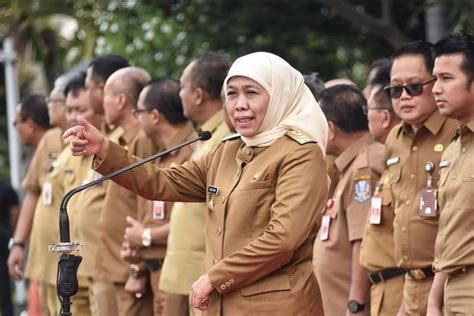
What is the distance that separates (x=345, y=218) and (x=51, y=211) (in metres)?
3.20

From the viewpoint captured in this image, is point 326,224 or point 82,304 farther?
point 82,304

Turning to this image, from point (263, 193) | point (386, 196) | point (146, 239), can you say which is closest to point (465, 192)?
point (263, 193)

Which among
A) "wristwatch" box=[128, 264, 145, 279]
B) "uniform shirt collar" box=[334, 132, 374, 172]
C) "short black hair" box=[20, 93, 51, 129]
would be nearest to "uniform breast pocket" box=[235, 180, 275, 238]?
"uniform shirt collar" box=[334, 132, 374, 172]

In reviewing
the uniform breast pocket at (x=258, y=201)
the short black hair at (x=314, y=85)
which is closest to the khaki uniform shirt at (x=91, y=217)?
the short black hair at (x=314, y=85)

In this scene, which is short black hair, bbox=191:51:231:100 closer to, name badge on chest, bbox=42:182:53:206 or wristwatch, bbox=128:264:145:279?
wristwatch, bbox=128:264:145:279

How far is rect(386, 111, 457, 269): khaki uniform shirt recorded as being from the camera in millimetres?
7113

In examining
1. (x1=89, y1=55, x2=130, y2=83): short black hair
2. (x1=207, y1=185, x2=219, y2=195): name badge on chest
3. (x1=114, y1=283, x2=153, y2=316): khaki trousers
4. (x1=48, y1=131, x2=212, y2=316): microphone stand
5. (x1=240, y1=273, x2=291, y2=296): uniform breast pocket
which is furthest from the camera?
(x1=89, y1=55, x2=130, y2=83): short black hair

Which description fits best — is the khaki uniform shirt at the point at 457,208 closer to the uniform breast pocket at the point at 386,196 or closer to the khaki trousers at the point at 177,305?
the uniform breast pocket at the point at 386,196

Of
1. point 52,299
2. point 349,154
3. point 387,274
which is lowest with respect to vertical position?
point 52,299

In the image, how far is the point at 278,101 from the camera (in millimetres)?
6293

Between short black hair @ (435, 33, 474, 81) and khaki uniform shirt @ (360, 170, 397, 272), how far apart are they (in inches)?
40.3

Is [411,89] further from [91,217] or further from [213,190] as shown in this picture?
[91,217]

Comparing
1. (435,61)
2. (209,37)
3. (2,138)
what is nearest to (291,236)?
(435,61)

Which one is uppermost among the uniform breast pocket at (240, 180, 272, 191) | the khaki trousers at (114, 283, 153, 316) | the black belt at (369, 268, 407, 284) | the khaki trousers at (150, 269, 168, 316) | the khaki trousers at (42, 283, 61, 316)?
the uniform breast pocket at (240, 180, 272, 191)
